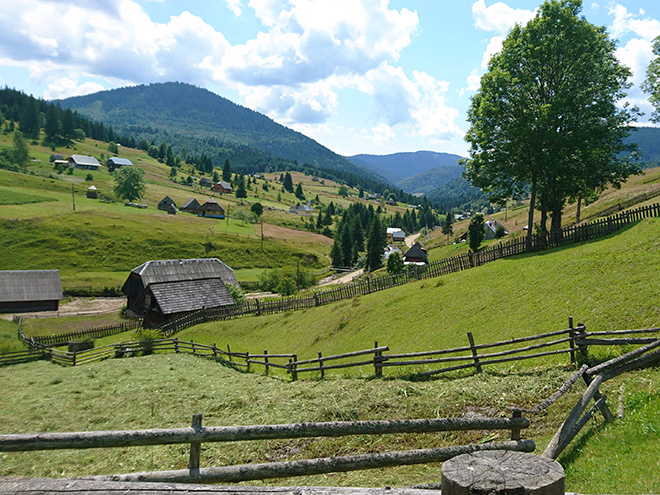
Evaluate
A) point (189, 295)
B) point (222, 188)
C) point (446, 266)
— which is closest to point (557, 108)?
point (446, 266)

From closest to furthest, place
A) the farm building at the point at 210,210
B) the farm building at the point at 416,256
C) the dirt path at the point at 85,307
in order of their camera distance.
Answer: the dirt path at the point at 85,307 < the farm building at the point at 416,256 < the farm building at the point at 210,210

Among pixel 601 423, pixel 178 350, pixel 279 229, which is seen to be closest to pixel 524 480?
pixel 601 423

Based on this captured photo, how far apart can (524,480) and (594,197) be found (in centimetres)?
3666

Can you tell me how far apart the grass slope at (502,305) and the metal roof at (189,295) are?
13.7 metres

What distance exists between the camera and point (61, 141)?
177625mm

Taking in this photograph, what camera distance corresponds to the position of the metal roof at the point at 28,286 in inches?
2189

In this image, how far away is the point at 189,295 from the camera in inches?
1770

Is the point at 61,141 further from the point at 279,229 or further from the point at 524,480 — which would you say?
Result: the point at 524,480

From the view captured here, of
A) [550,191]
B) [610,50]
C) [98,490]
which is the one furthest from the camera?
[550,191]

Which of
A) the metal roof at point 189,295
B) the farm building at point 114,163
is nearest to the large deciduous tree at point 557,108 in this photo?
the metal roof at point 189,295

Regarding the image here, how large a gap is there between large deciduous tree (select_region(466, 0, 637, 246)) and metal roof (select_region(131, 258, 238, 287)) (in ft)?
127

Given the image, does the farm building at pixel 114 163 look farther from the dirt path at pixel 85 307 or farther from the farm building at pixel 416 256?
the farm building at pixel 416 256

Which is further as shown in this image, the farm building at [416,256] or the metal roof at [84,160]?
the metal roof at [84,160]

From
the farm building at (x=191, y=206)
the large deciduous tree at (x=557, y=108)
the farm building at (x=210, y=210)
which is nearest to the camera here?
the large deciduous tree at (x=557, y=108)
